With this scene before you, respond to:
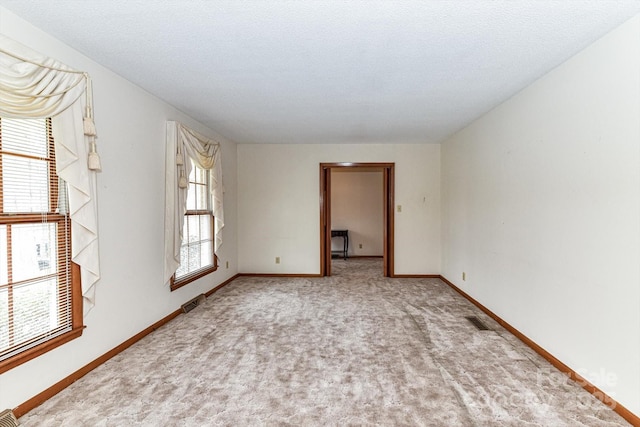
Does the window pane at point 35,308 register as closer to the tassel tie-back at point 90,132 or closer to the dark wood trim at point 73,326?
the dark wood trim at point 73,326

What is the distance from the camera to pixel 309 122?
3984 millimetres

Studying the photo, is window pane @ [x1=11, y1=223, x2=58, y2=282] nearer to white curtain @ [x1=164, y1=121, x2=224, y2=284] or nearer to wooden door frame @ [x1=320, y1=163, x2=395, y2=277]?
white curtain @ [x1=164, y1=121, x2=224, y2=284]

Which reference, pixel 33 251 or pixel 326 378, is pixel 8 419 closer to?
pixel 33 251

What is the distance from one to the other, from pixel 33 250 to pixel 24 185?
16.1 inches

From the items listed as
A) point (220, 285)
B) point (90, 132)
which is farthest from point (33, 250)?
point (220, 285)

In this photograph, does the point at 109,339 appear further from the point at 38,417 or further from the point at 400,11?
the point at 400,11

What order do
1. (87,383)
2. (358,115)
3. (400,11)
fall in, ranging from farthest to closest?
(358,115)
(87,383)
(400,11)

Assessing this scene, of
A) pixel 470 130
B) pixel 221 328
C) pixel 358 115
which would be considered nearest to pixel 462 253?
pixel 470 130

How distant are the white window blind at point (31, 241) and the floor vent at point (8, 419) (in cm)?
30

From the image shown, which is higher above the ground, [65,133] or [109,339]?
[65,133]

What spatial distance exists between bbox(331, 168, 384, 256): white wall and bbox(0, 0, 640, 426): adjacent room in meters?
3.93

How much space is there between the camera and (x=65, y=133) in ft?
6.58

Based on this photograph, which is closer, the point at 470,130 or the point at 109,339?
the point at 109,339

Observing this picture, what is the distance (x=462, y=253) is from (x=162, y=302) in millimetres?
3875
